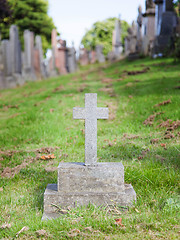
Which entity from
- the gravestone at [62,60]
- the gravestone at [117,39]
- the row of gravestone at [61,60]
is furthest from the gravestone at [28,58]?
the gravestone at [117,39]

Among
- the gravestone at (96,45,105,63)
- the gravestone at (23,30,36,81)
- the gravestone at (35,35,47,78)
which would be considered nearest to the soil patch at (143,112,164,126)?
the gravestone at (23,30,36,81)

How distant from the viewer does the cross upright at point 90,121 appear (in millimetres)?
3395

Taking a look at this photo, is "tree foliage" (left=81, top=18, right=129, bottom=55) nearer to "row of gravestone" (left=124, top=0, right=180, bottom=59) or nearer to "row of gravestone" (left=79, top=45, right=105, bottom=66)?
"row of gravestone" (left=79, top=45, right=105, bottom=66)

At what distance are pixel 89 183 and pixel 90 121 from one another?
75cm

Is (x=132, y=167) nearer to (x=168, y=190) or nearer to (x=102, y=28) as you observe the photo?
(x=168, y=190)

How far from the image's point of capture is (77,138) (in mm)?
5746

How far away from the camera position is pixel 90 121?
11.2 ft

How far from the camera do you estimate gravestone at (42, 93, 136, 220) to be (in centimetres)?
324

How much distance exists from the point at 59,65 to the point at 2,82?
340 inches

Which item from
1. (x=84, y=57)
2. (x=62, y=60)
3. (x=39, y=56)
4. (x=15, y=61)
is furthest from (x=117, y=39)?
(x=15, y=61)

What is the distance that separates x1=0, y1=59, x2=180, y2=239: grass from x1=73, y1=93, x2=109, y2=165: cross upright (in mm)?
619

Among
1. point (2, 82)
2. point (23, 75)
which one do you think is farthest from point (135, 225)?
point (23, 75)

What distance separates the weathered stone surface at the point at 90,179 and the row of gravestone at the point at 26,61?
14598 mm

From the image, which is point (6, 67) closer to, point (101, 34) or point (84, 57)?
point (84, 57)
